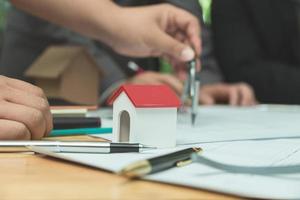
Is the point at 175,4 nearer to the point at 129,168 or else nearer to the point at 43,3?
the point at 43,3

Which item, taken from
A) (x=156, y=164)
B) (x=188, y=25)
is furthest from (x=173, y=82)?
(x=156, y=164)

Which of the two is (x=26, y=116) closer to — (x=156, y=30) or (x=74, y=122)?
(x=74, y=122)

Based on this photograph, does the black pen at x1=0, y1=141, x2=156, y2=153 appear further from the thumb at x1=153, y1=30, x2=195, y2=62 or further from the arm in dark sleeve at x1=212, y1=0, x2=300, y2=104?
the arm in dark sleeve at x1=212, y1=0, x2=300, y2=104

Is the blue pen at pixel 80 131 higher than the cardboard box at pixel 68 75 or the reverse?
the reverse

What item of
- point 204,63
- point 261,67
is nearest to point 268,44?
point 261,67

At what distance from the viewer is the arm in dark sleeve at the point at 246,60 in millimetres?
1955

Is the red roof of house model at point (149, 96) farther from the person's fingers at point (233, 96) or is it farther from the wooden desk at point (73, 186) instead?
the person's fingers at point (233, 96)

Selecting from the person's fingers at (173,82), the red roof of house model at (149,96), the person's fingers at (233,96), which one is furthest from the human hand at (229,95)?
the red roof of house model at (149,96)

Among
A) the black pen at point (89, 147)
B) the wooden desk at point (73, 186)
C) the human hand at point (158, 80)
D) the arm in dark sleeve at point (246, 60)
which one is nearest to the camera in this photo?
the wooden desk at point (73, 186)

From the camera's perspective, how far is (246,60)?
6.72ft

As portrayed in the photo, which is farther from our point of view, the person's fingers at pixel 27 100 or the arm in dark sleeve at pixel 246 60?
the arm in dark sleeve at pixel 246 60

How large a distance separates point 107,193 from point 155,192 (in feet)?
0.12

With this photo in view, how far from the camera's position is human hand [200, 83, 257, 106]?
1449 millimetres

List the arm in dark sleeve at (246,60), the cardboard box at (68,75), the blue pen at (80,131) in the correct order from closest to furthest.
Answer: the blue pen at (80,131), the cardboard box at (68,75), the arm in dark sleeve at (246,60)
